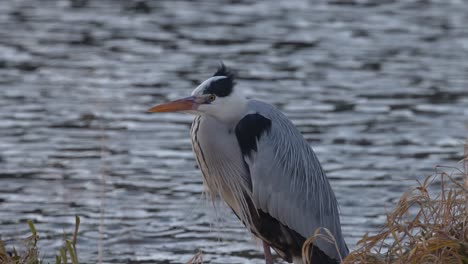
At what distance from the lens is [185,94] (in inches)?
421

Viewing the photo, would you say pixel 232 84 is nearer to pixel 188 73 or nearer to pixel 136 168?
pixel 136 168

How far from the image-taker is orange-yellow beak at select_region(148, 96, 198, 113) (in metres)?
5.60

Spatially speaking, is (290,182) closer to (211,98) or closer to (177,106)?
(211,98)

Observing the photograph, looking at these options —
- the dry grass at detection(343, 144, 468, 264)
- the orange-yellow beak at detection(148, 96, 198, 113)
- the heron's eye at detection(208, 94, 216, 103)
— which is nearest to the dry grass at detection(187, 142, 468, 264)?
the dry grass at detection(343, 144, 468, 264)

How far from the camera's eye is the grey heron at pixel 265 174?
5.93m

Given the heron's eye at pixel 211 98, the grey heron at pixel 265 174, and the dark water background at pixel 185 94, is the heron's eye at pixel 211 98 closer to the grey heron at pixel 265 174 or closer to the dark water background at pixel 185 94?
the grey heron at pixel 265 174

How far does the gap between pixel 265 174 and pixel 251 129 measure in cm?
29

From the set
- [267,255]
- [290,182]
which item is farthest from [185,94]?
[267,255]

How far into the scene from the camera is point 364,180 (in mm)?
8805

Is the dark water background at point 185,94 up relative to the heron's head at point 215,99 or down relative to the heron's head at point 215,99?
down

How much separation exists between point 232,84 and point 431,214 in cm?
138

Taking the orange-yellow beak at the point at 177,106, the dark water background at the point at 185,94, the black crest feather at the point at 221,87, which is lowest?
the dark water background at the point at 185,94

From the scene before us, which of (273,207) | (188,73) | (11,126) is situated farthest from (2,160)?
(273,207)

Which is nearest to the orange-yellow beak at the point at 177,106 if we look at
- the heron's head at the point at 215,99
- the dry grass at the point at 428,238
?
the heron's head at the point at 215,99
